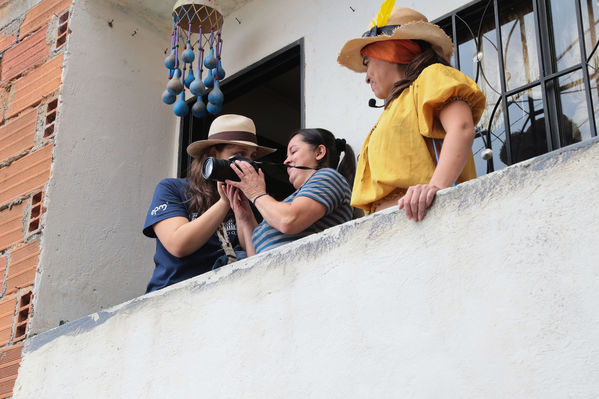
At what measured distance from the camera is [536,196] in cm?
200

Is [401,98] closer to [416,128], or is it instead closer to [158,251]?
[416,128]

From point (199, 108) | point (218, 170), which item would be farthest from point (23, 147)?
point (218, 170)

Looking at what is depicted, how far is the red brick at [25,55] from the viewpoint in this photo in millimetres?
4262

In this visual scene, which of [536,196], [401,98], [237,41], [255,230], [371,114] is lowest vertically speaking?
[536,196]

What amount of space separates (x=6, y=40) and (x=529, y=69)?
2.74 meters

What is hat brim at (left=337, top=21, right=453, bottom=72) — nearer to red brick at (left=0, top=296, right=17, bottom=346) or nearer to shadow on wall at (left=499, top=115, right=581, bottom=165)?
shadow on wall at (left=499, top=115, right=581, bottom=165)

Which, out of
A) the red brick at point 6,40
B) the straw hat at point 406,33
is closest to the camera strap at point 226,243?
the straw hat at point 406,33

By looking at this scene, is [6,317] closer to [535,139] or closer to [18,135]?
[18,135]

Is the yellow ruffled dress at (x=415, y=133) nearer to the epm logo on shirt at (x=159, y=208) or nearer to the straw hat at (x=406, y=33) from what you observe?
the straw hat at (x=406, y=33)

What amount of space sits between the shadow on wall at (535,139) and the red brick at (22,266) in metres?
1.99

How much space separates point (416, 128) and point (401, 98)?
139 mm

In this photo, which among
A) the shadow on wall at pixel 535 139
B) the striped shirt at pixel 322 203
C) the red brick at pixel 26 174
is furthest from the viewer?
the red brick at pixel 26 174

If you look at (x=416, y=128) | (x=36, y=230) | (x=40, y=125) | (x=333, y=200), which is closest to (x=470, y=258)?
(x=416, y=128)

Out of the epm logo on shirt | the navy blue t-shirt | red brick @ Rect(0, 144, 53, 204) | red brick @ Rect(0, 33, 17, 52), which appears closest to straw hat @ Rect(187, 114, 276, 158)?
the navy blue t-shirt
